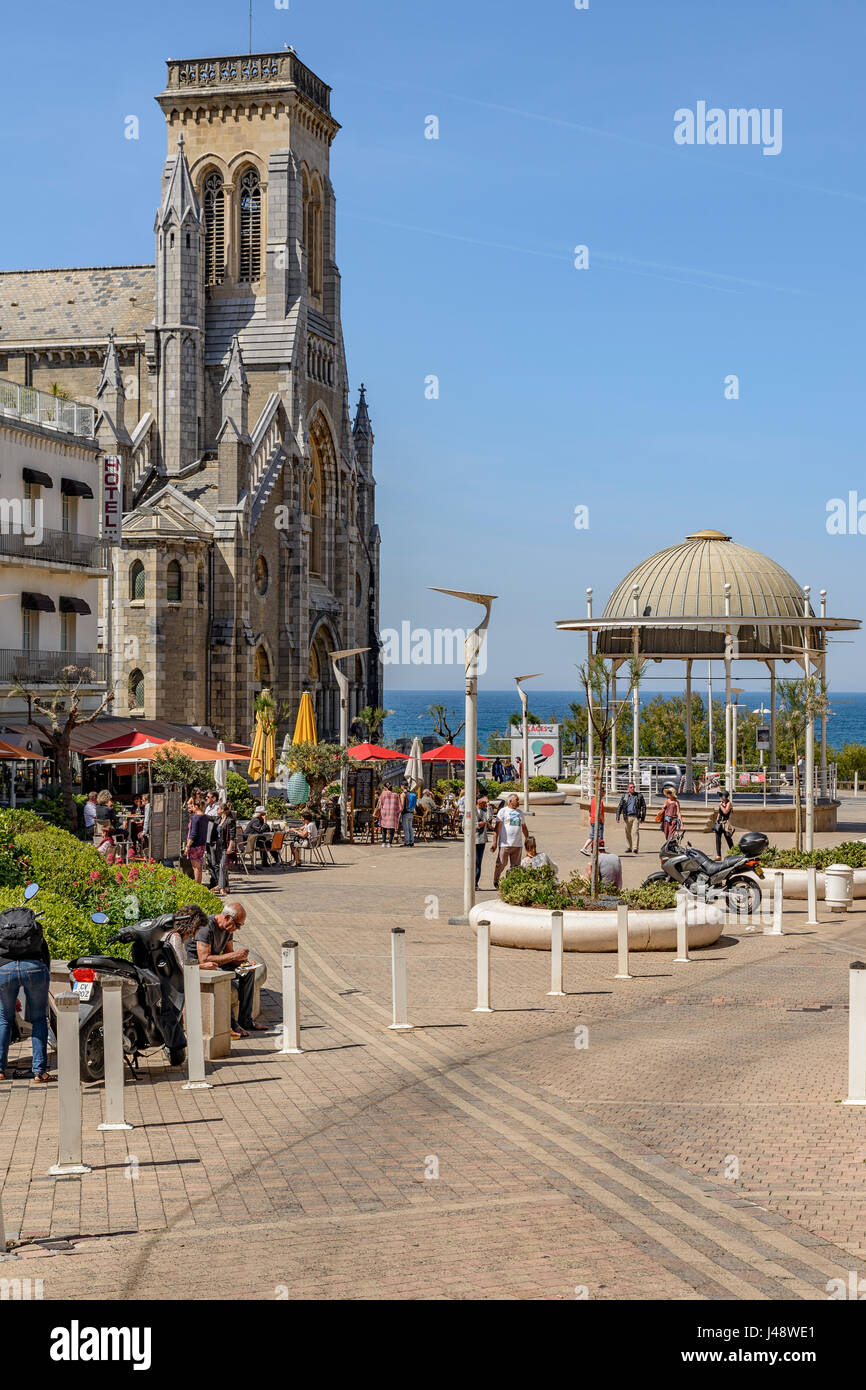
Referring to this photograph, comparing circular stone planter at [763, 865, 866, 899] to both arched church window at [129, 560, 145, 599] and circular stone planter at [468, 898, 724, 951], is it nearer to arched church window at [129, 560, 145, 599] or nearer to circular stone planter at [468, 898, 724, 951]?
circular stone planter at [468, 898, 724, 951]

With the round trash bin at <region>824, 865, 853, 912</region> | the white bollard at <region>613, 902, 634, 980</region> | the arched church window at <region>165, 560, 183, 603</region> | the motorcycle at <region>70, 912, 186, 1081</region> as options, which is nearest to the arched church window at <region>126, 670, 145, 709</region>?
the arched church window at <region>165, 560, 183, 603</region>

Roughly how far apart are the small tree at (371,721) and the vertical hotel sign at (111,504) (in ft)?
74.4

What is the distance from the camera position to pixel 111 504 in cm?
4112

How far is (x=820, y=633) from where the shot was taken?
42.5 metres

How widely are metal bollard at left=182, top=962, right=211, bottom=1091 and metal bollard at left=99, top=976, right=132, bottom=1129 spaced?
1.21 meters

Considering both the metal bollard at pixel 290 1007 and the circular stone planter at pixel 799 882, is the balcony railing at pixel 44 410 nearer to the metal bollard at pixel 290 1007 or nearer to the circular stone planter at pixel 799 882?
the circular stone planter at pixel 799 882

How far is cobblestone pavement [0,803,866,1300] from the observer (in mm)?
7594

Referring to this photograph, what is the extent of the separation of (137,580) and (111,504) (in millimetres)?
15559

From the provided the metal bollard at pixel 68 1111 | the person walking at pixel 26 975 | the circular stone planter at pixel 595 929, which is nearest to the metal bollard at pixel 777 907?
the circular stone planter at pixel 595 929

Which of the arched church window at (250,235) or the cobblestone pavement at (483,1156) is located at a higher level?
the arched church window at (250,235)

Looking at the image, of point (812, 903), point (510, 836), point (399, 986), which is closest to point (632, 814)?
point (510, 836)

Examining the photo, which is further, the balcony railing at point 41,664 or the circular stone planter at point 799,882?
the balcony railing at point 41,664

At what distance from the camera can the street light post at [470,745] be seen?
66.2 ft

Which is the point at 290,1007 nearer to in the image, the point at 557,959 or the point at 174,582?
the point at 557,959
